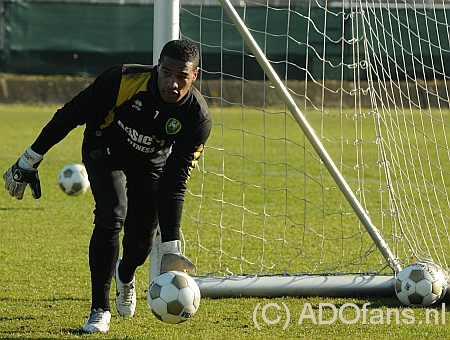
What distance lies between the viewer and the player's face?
4090 millimetres

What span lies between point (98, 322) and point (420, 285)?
2.05 metres

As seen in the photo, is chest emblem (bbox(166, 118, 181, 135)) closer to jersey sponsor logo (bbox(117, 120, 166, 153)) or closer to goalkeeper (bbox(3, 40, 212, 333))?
goalkeeper (bbox(3, 40, 212, 333))

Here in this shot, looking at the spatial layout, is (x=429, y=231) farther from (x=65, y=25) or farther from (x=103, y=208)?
(x=65, y=25)

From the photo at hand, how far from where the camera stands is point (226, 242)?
23.0 feet

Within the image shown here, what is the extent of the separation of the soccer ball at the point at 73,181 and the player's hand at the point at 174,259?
4707mm

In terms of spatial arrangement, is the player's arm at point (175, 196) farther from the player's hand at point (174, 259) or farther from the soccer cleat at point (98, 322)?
the soccer cleat at point (98, 322)

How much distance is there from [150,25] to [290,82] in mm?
5139

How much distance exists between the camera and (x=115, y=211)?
425cm

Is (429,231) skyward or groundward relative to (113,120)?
groundward

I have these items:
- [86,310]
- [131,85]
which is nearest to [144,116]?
[131,85]

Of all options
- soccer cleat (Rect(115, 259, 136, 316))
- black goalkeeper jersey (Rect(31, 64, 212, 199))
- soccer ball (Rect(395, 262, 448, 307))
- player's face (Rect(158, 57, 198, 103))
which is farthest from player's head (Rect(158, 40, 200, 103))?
soccer ball (Rect(395, 262, 448, 307))

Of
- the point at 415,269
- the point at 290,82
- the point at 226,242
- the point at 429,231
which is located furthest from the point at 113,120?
the point at 290,82

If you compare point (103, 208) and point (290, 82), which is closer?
point (103, 208)

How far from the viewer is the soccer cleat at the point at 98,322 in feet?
14.1
